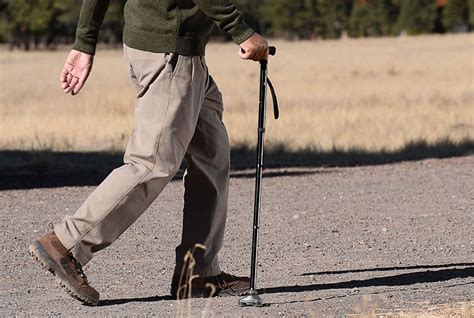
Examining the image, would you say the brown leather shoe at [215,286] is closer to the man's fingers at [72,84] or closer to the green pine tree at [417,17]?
the man's fingers at [72,84]

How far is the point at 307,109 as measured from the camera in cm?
2623

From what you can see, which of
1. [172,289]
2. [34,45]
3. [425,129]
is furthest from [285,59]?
[172,289]

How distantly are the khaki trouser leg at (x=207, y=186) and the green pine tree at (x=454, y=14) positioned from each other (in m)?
116

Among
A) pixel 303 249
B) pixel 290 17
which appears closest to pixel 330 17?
pixel 290 17

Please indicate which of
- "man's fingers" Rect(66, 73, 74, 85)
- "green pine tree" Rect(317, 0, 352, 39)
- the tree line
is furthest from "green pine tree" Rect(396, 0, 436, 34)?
"man's fingers" Rect(66, 73, 74, 85)

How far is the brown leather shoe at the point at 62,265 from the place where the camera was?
671cm

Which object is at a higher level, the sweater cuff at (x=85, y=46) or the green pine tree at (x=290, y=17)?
the sweater cuff at (x=85, y=46)

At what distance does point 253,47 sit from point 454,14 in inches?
4647

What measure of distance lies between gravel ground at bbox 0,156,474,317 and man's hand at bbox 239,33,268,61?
44.7 inches

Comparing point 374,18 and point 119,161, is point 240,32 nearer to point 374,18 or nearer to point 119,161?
point 119,161

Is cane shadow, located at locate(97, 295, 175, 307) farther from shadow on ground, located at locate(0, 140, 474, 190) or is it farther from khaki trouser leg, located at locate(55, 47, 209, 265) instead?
shadow on ground, located at locate(0, 140, 474, 190)

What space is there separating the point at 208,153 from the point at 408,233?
306 cm

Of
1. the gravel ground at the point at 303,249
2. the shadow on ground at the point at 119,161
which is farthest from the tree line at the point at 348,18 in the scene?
the gravel ground at the point at 303,249

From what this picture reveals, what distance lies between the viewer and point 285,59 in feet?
210
